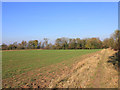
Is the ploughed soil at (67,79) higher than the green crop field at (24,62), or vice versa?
the ploughed soil at (67,79)

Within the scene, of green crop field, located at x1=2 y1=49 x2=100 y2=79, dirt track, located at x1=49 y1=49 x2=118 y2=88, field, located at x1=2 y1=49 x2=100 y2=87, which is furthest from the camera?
green crop field, located at x1=2 y1=49 x2=100 y2=79

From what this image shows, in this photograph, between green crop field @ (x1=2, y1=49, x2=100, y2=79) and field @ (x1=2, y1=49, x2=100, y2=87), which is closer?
field @ (x1=2, y1=49, x2=100, y2=87)

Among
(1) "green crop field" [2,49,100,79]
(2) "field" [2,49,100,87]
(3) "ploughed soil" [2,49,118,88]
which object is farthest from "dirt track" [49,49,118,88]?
(1) "green crop field" [2,49,100,79]

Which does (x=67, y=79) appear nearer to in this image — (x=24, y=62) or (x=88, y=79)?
(x=88, y=79)

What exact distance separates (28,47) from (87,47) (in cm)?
5298

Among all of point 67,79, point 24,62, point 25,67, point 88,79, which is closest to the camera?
point 88,79

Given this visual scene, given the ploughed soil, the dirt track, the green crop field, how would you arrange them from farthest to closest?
the green crop field
the ploughed soil
the dirt track

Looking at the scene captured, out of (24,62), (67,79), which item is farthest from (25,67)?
(67,79)

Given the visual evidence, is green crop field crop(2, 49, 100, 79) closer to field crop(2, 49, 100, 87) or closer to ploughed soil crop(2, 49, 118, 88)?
field crop(2, 49, 100, 87)

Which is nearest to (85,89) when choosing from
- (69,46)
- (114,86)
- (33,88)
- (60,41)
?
(114,86)

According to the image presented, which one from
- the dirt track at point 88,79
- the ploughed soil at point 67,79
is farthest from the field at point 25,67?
the dirt track at point 88,79

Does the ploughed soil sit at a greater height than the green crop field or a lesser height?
greater

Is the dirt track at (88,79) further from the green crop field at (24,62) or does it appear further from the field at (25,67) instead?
the green crop field at (24,62)

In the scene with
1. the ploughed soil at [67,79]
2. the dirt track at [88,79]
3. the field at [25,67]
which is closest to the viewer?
the dirt track at [88,79]
